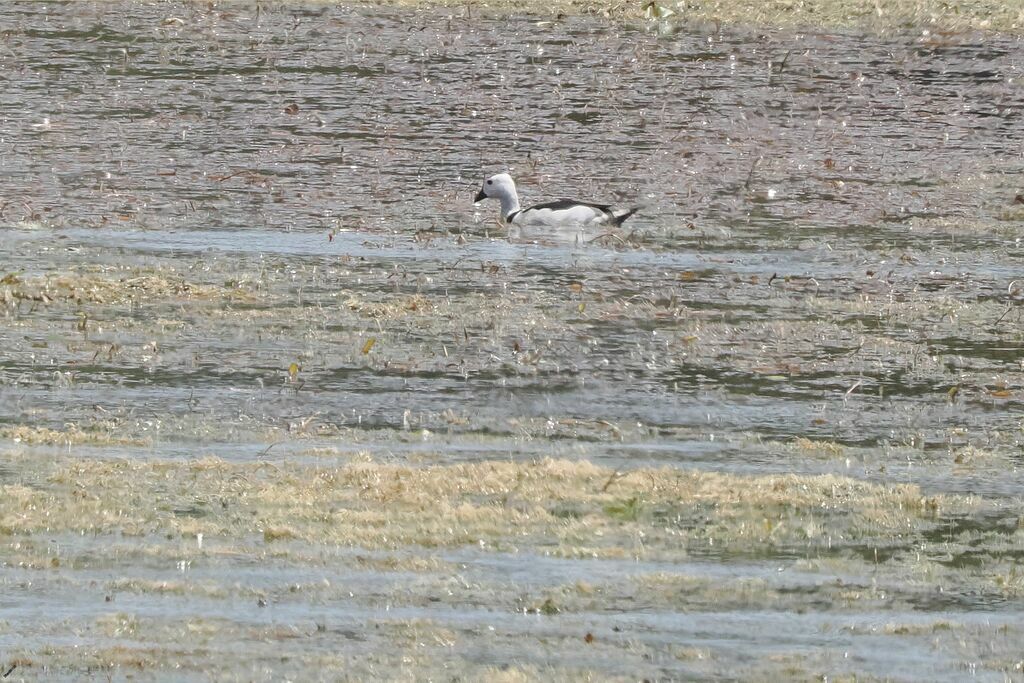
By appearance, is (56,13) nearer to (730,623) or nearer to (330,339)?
(330,339)

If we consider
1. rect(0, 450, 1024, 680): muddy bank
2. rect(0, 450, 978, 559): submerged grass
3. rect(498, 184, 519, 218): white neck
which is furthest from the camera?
rect(498, 184, 519, 218): white neck

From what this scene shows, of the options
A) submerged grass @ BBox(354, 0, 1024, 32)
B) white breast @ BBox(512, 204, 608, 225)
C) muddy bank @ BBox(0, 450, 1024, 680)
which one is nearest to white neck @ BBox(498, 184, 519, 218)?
white breast @ BBox(512, 204, 608, 225)

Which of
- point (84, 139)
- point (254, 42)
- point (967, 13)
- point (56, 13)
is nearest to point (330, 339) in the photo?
point (84, 139)

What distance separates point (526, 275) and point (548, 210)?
4.22 ft

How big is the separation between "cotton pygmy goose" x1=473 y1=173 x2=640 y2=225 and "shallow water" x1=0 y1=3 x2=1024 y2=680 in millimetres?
183

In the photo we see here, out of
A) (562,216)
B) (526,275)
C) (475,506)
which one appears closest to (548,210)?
(562,216)

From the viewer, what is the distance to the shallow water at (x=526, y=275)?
27.0 feet

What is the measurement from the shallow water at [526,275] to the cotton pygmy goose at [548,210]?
0.60ft

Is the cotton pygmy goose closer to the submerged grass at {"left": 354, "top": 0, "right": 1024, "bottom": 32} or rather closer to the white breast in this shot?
the white breast

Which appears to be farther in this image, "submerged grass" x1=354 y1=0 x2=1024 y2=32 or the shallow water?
"submerged grass" x1=354 y1=0 x2=1024 y2=32

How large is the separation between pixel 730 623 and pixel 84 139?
→ 36.8ft

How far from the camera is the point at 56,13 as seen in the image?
2395 cm

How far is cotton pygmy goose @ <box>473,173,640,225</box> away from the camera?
13414mm

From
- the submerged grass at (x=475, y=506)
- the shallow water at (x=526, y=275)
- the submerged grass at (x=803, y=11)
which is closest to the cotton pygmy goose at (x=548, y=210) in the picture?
the shallow water at (x=526, y=275)
